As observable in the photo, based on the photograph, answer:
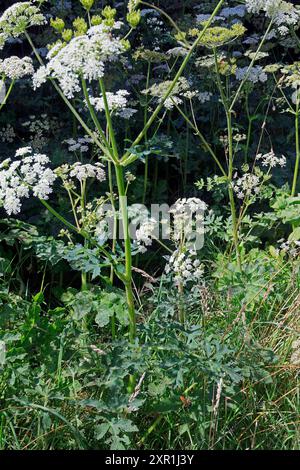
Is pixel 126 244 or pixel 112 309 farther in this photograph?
pixel 112 309

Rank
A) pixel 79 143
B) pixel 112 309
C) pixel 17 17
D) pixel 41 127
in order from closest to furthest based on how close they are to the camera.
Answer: pixel 112 309, pixel 17 17, pixel 79 143, pixel 41 127

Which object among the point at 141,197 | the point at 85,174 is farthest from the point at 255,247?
the point at 85,174

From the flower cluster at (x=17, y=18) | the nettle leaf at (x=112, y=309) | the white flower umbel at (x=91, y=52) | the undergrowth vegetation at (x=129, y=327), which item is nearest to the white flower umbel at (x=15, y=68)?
the undergrowth vegetation at (x=129, y=327)

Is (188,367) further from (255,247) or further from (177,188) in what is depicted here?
(177,188)

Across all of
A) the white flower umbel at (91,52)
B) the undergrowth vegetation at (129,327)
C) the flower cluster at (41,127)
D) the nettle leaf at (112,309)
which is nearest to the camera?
the white flower umbel at (91,52)

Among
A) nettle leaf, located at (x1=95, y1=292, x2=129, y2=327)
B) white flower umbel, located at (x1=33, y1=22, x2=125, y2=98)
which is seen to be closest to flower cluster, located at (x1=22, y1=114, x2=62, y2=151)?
nettle leaf, located at (x1=95, y1=292, x2=129, y2=327)

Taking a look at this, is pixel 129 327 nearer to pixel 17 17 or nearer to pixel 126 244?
pixel 126 244

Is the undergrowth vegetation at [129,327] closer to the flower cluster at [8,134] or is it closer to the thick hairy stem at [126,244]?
the thick hairy stem at [126,244]

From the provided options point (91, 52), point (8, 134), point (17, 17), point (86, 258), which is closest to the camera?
point (91, 52)

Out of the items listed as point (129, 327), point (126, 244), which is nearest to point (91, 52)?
point (126, 244)

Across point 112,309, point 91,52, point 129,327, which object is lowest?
point 129,327

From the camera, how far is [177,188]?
5.08 m

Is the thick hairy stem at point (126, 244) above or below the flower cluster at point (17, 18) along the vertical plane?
below

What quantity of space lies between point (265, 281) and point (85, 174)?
1.02 metres
